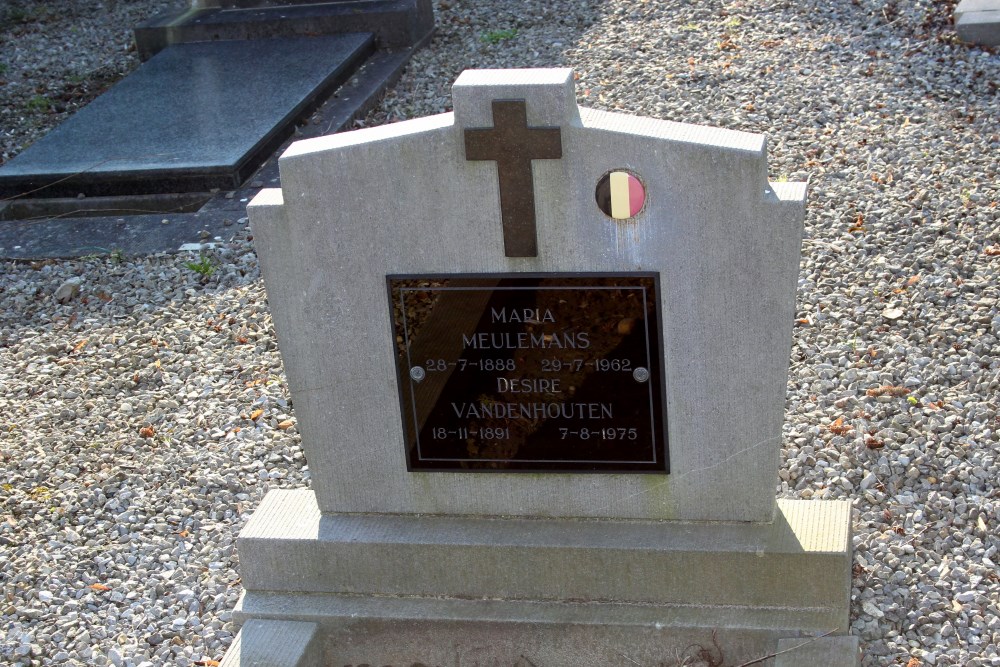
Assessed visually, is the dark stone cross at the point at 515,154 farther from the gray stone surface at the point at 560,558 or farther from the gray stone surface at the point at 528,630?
the gray stone surface at the point at 528,630

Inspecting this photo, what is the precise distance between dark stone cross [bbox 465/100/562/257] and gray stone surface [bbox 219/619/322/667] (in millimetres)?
1330

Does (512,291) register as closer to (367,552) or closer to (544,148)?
(544,148)

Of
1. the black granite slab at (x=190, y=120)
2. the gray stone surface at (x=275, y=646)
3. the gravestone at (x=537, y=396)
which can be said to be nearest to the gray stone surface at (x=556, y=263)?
the gravestone at (x=537, y=396)

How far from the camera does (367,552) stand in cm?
336

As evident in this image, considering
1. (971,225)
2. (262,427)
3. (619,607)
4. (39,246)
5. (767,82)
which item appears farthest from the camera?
(767,82)

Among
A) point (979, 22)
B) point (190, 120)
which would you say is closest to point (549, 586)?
point (190, 120)

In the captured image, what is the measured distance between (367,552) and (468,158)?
48.4 inches

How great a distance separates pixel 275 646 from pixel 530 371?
109 centimetres

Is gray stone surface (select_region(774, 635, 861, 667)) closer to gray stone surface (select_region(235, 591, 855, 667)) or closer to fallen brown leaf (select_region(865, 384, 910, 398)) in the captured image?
gray stone surface (select_region(235, 591, 855, 667))

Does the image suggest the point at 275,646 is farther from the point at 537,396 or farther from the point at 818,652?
the point at 818,652

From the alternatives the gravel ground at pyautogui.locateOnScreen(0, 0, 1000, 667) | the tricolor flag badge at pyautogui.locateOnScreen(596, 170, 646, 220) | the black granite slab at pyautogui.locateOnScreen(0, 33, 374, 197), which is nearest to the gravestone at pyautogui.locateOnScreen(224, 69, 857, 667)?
the tricolor flag badge at pyautogui.locateOnScreen(596, 170, 646, 220)

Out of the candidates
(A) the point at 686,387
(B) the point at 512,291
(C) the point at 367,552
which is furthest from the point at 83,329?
(A) the point at 686,387

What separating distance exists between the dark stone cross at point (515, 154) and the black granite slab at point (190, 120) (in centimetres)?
401

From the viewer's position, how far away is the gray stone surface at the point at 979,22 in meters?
7.35
